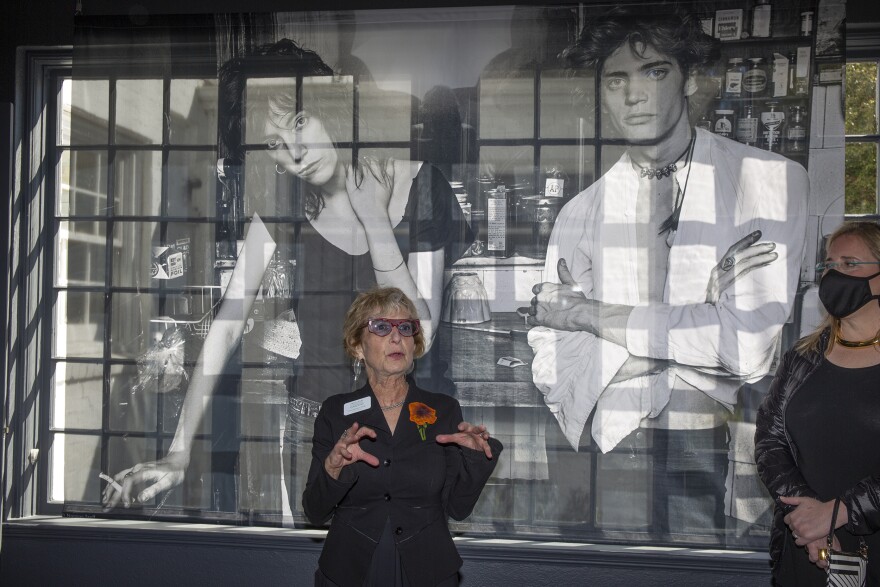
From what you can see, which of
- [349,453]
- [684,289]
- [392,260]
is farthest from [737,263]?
[349,453]

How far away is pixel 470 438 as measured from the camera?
2.12 metres

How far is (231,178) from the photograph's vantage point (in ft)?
12.2

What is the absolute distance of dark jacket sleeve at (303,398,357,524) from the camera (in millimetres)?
2094

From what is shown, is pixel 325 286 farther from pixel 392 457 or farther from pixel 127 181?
pixel 392 457

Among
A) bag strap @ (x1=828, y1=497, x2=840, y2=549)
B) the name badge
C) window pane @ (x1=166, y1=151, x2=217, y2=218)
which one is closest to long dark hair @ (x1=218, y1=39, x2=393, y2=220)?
window pane @ (x1=166, y1=151, x2=217, y2=218)

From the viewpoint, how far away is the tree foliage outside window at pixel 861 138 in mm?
3492

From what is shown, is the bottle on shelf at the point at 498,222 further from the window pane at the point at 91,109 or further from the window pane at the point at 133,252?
the window pane at the point at 91,109

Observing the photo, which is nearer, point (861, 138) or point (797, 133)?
point (797, 133)

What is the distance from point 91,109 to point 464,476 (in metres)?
2.75

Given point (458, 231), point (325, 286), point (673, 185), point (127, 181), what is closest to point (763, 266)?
point (673, 185)

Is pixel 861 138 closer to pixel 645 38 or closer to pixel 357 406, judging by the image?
pixel 645 38

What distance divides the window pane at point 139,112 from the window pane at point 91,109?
6cm

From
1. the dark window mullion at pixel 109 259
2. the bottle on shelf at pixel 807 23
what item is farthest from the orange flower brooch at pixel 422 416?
the bottle on shelf at pixel 807 23

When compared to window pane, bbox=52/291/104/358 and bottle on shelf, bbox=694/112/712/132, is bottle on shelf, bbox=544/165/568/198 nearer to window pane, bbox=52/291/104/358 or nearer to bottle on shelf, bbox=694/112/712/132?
bottle on shelf, bbox=694/112/712/132
